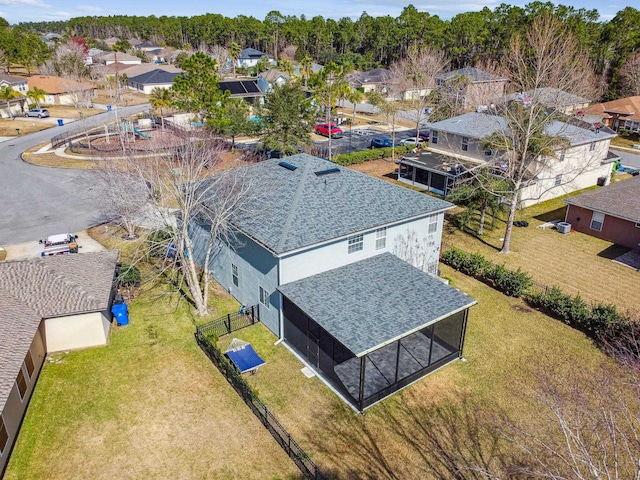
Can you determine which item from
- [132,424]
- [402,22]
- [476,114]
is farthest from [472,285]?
[402,22]

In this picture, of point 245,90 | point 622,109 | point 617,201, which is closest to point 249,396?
point 617,201

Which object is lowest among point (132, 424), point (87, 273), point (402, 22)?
point (132, 424)

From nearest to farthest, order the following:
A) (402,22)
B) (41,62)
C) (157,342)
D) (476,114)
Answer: (157,342) → (476,114) → (41,62) → (402,22)

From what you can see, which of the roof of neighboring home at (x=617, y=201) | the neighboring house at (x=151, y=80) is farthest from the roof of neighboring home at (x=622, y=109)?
the neighboring house at (x=151, y=80)

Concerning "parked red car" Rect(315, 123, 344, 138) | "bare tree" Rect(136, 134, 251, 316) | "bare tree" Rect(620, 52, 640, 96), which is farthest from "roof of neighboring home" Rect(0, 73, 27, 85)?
"bare tree" Rect(620, 52, 640, 96)

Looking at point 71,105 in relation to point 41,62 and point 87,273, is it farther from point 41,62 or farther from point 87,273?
point 87,273

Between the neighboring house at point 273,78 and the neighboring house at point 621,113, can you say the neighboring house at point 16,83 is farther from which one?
the neighboring house at point 621,113
